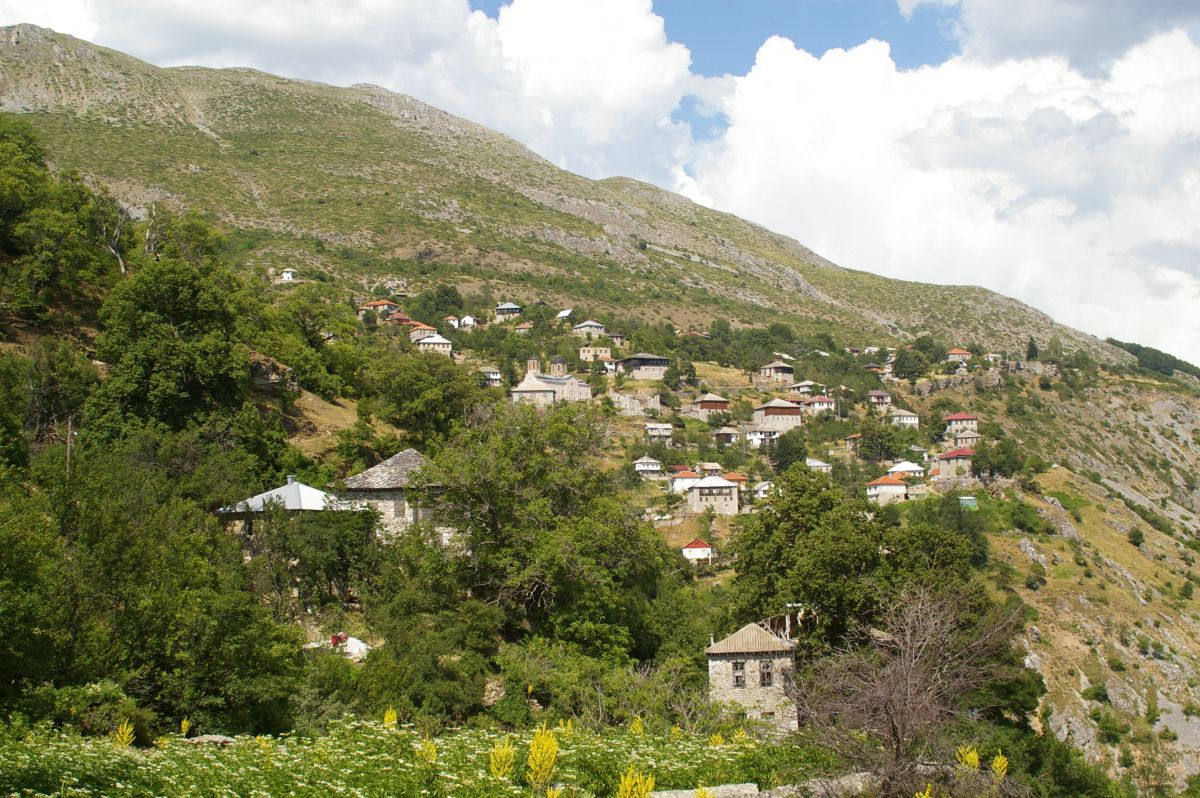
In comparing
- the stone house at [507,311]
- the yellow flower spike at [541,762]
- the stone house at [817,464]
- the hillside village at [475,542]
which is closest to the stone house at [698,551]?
the hillside village at [475,542]

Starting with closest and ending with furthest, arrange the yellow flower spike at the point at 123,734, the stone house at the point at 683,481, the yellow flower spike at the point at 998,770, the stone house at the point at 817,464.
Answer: the yellow flower spike at the point at 123,734 < the yellow flower spike at the point at 998,770 < the stone house at the point at 683,481 < the stone house at the point at 817,464

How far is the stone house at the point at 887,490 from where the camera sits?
75562 mm

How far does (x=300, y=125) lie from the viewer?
15988 cm

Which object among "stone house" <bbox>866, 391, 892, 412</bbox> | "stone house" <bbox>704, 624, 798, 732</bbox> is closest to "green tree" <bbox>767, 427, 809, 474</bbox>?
"stone house" <bbox>866, 391, 892, 412</bbox>

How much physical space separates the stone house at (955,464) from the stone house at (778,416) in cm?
Result: 1478

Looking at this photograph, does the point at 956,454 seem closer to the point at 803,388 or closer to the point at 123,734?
the point at 803,388

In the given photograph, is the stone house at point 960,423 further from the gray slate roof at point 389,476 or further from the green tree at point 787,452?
the gray slate roof at point 389,476

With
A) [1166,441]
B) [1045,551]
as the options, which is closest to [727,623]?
[1045,551]

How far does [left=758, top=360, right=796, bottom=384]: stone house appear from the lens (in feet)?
361

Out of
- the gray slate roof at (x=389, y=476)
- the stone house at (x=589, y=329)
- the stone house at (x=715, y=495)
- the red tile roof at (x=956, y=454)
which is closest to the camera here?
the gray slate roof at (x=389, y=476)

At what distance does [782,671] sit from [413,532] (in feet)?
40.3

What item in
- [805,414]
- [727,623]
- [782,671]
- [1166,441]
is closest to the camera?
[782,671]

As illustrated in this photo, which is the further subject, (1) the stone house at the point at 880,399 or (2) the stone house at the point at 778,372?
(2) the stone house at the point at 778,372

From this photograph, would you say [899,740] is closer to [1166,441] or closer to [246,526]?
[246,526]
